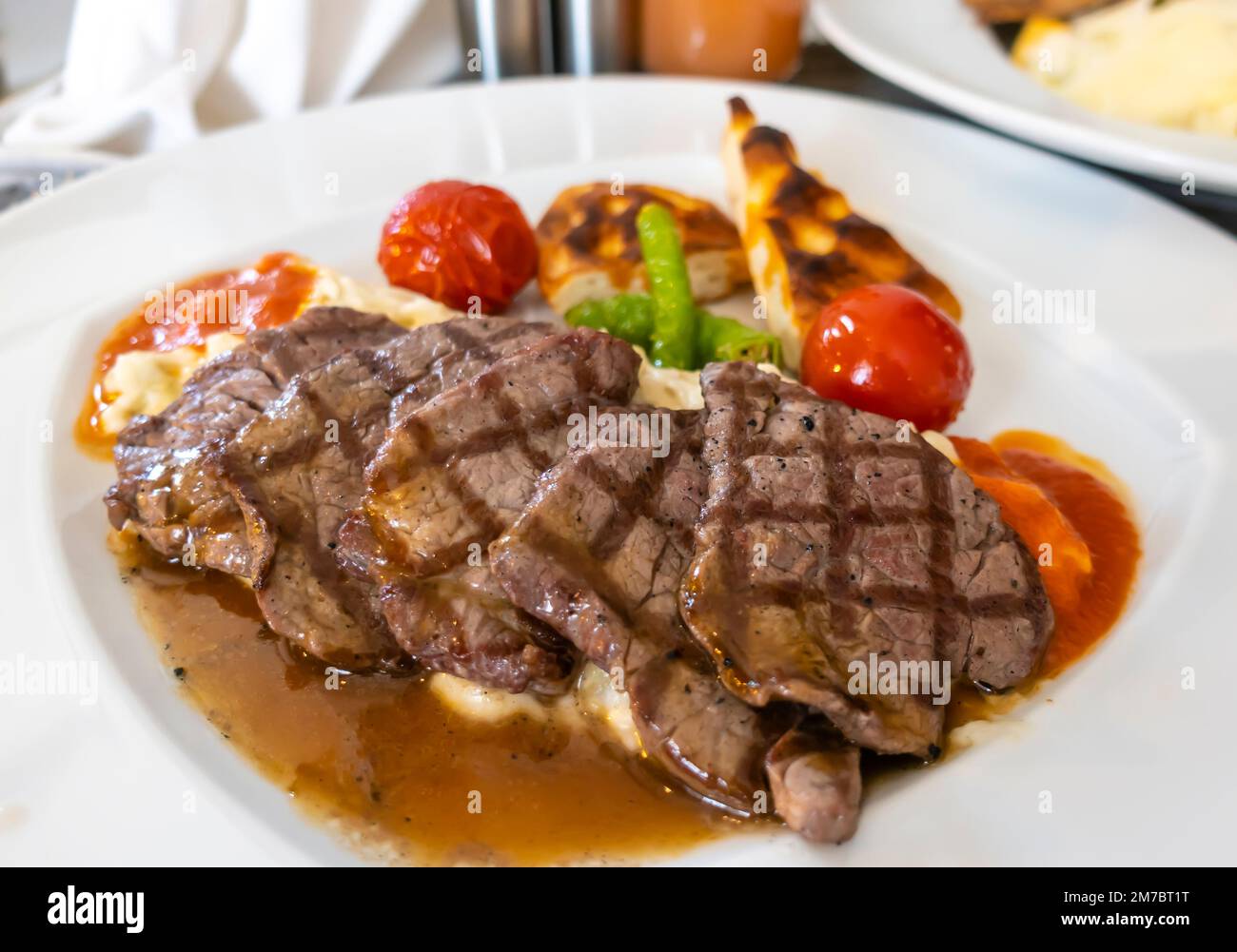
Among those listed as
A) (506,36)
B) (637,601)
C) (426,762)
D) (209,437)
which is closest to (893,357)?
(637,601)

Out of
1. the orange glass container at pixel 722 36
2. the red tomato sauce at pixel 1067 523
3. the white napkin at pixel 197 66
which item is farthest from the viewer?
the orange glass container at pixel 722 36

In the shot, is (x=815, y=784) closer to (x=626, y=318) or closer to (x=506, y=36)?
(x=626, y=318)

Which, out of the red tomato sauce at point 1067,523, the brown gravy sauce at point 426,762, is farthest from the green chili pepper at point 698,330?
the brown gravy sauce at point 426,762

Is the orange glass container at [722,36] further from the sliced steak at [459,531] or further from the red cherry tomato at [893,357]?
the sliced steak at [459,531]

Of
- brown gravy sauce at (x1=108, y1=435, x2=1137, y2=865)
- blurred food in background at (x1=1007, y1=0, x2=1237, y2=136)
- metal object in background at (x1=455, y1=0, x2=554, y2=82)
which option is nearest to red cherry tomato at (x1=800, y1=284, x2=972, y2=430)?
brown gravy sauce at (x1=108, y1=435, x2=1137, y2=865)
